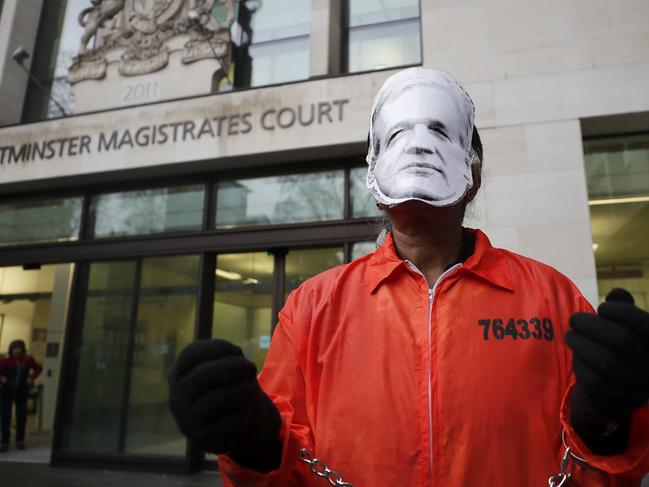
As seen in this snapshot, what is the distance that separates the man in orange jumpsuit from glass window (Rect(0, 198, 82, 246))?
7.97m

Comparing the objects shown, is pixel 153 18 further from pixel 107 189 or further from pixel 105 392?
pixel 105 392

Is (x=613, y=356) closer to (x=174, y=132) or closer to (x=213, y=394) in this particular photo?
(x=213, y=394)

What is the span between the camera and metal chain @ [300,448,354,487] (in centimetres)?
140

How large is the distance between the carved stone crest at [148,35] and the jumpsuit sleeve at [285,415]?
23.5 ft

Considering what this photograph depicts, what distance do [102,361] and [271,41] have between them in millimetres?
5536

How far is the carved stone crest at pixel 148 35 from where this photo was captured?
8102mm

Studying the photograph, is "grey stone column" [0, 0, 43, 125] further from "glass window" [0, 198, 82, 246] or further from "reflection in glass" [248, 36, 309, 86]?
"reflection in glass" [248, 36, 309, 86]

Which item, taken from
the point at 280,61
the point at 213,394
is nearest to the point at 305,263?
the point at 280,61

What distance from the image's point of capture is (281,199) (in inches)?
295

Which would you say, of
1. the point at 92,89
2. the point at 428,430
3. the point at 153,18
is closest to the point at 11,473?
the point at 92,89

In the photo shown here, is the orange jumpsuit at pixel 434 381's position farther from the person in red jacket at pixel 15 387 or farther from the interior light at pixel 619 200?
the person in red jacket at pixel 15 387

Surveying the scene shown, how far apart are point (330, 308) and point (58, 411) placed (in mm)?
7691

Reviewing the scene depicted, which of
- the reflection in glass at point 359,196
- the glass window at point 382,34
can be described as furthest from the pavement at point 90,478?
the glass window at point 382,34

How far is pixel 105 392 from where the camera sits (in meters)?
7.77
